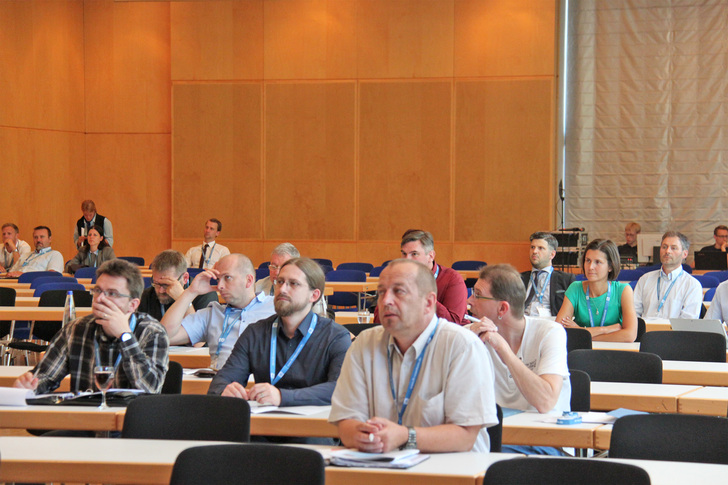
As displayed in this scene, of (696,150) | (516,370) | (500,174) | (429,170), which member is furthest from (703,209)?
(516,370)

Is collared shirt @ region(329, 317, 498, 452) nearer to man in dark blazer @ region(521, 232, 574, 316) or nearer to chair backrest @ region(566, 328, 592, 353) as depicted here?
chair backrest @ region(566, 328, 592, 353)

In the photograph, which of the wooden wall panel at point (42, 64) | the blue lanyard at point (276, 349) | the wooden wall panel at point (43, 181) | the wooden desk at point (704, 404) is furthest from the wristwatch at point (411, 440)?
the wooden wall panel at point (42, 64)

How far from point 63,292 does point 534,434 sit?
5200 millimetres

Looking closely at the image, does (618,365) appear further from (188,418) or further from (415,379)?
(188,418)

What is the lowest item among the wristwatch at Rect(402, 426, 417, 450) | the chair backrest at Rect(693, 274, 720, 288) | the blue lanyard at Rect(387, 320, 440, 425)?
the wristwatch at Rect(402, 426, 417, 450)

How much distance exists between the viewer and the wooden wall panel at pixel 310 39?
13641 mm

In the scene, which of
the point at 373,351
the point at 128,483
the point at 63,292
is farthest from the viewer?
the point at 63,292

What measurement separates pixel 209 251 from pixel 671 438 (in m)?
9.81

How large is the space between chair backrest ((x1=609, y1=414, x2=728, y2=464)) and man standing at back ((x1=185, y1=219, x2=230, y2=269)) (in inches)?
375

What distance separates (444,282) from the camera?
5711 mm

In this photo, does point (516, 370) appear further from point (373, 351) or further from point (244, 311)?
point (244, 311)

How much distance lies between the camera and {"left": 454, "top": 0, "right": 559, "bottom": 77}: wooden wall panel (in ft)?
43.0

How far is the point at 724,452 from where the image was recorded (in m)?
2.64

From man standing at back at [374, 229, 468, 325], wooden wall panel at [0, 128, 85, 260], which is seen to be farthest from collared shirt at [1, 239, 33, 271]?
man standing at back at [374, 229, 468, 325]
